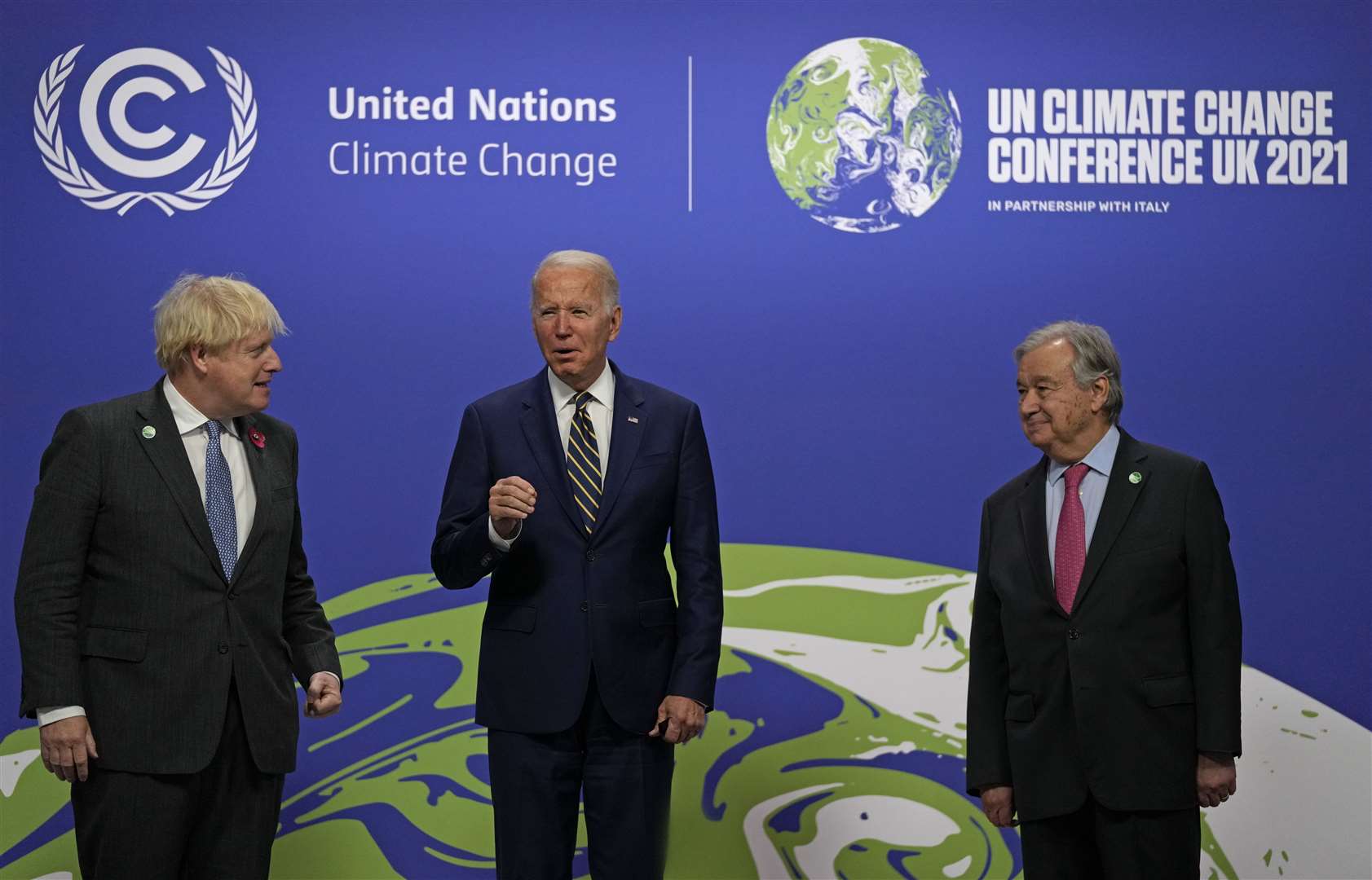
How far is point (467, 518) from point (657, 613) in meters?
0.44

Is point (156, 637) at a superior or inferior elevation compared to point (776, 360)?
inferior

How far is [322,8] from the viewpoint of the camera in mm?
4133

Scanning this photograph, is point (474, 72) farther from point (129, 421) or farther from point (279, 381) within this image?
point (129, 421)

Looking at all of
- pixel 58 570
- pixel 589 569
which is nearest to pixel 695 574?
pixel 589 569

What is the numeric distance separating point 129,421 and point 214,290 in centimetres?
30

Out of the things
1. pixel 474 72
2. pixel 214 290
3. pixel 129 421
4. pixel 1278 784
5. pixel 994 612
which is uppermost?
pixel 474 72

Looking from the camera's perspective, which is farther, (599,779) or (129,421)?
(599,779)

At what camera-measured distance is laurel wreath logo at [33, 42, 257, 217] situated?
411cm

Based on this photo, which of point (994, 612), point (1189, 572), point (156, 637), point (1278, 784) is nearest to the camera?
point (156, 637)

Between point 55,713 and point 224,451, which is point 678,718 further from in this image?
point 55,713

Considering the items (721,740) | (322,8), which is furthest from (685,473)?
(322,8)

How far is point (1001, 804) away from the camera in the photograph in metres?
2.82

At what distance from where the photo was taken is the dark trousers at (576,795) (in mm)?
2771

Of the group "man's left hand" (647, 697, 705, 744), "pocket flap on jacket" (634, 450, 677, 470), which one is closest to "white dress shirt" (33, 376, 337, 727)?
"pocket flap on jacket" (634, 450, 677, 470)
